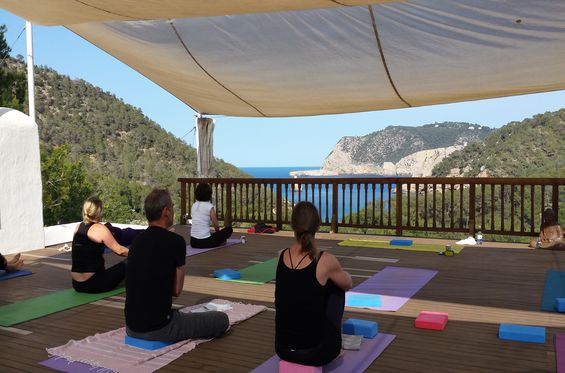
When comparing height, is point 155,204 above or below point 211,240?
above

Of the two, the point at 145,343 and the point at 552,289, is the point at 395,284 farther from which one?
the point at 145,343

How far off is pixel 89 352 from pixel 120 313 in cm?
86

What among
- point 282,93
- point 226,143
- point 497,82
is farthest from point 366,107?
point 226,143

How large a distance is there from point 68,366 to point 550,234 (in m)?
5.55

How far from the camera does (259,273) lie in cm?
511

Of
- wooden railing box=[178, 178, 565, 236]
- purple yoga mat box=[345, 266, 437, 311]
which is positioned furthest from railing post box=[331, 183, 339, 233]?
purple yoga mat box=[345, 266, 437, 311]

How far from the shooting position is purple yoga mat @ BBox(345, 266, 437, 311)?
3.99 meters

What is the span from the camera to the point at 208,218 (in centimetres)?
650

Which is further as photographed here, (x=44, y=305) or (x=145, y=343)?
(x=44, y=305)

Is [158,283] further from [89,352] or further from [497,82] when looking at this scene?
[497,82]

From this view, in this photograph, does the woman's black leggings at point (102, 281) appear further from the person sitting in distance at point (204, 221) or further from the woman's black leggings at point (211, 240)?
the woman's black leggings at point (211, 240)

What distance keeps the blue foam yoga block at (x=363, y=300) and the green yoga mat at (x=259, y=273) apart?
893 millimetres

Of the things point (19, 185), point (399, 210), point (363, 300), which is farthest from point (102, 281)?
point (399, 210)

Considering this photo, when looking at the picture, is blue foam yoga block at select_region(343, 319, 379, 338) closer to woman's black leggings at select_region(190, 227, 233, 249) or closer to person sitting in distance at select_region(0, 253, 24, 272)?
woman's black leggings at select_region(190, 227, 233, 249)
